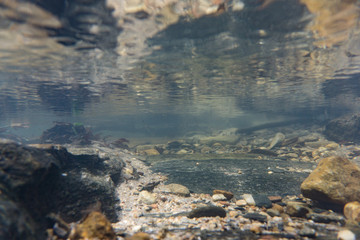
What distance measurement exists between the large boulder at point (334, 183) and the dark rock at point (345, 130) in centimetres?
1528

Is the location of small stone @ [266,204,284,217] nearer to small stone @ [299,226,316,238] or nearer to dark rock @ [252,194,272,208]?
dark rock @ [252,194,272,208]

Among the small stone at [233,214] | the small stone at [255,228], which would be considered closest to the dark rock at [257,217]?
the small stone at [233,214]

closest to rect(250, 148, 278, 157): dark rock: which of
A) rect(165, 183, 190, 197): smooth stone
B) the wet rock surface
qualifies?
the wet rock surface

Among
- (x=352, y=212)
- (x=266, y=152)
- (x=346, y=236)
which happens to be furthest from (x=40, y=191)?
(x=266, y=152)

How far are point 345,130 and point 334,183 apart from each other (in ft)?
58.7

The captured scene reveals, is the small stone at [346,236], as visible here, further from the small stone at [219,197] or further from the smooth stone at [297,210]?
the small stone at [219,197]

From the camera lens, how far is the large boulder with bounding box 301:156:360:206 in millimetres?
3832

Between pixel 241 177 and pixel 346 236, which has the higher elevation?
pixel 346 236

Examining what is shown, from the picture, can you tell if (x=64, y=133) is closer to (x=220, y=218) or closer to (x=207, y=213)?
(x=207, y=213)

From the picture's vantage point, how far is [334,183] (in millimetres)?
3977

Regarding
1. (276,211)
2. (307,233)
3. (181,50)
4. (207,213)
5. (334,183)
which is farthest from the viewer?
(181,50)

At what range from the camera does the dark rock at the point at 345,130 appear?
15.8 m

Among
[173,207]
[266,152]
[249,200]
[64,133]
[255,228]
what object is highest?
[64,133]

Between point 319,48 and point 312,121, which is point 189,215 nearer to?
point 319,48
